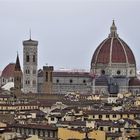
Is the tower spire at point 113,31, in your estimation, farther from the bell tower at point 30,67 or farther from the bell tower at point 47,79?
the bell tower at point 47,79

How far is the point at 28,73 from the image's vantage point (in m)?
151

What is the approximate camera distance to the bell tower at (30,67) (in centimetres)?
14988

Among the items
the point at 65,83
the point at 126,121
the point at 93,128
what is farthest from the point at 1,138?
the point at 65,83

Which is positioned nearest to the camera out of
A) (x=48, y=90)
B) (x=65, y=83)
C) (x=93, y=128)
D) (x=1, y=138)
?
(x=1, y=138)

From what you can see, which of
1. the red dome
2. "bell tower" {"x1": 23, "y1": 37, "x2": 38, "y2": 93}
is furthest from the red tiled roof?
"bell tower" {"x1": 23, "y1": 37, "x2": 38, "y2": 93}

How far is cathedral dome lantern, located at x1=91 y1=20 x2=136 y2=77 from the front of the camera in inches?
6417

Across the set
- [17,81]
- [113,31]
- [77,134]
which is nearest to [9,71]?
[113,31]

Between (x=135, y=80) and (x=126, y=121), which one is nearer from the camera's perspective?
(x=126, y=121)

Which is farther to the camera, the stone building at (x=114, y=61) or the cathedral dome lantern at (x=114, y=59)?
the cathedral dome lantern at (x=114, y=59)

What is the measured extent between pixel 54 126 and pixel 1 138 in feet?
24.9

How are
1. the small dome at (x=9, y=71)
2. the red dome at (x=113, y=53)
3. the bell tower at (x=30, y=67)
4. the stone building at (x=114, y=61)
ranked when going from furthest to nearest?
the small dome at (x=9, y=71), the red dome at (x=113, y=53), the stone building at (x=114, y=61), the bell tower at (x=30, y=67)

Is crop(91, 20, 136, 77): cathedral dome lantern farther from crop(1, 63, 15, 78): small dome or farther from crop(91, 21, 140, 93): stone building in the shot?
crop(1, 63, 15, 78): small dome

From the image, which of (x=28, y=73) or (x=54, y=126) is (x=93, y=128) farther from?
(x=28, y=73)

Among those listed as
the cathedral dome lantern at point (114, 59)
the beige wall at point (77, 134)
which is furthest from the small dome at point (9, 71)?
the beige wall at point (77, 134)
